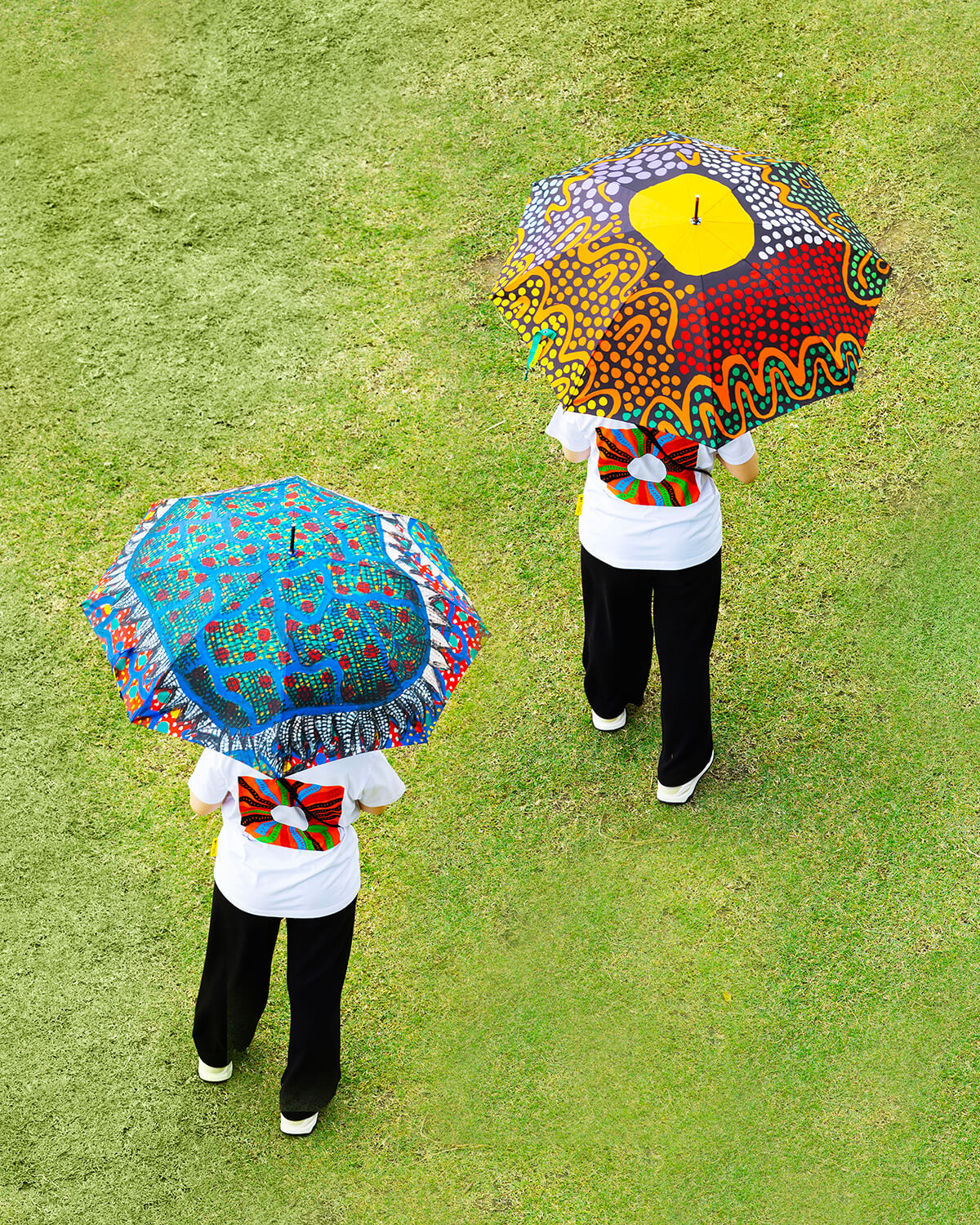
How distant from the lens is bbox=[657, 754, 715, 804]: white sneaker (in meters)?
4.43

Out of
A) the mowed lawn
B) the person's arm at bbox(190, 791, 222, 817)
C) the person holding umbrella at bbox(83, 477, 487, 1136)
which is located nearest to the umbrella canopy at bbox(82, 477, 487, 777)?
the person holding umbrella at bbox(83, 477, 487, 1136)

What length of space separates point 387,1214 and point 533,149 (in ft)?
→ 15.4

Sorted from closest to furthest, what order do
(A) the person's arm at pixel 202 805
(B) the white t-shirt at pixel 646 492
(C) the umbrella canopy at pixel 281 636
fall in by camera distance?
(C) the umbrella canopy at pixel 281 636 → (A) the person's arm at pixel 202 805 → (B) the white t-shirt at pixel 646 492

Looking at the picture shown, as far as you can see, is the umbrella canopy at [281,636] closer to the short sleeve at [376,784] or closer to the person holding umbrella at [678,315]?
the short sleeve at [376,784]

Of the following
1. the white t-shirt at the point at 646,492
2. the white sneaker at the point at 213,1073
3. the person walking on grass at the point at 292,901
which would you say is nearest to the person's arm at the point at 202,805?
the person walking on grass at the point at 292,901

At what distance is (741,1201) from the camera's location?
3.66 m

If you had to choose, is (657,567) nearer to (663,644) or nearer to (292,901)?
(663,644)

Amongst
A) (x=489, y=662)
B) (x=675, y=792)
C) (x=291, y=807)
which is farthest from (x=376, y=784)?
(x=489, y=662)

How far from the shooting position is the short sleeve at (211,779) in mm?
3096

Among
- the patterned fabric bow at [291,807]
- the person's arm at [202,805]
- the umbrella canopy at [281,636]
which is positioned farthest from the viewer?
the person's arm at [202,805]

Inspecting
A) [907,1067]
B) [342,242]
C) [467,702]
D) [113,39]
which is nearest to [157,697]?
[467,702]

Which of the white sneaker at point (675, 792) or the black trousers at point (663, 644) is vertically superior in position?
the black trousers at point (663, 644)

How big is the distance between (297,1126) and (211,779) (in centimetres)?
122

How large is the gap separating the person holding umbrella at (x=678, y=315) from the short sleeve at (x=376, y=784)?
38.7 inches
